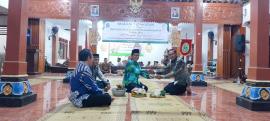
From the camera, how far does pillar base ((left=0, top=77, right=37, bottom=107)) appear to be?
17.9 ft

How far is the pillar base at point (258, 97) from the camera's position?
5.66 m

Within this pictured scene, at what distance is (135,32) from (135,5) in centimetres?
260

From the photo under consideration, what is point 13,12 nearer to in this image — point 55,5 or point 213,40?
point 55,5

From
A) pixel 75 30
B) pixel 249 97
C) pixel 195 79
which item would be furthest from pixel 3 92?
pixel 195 79

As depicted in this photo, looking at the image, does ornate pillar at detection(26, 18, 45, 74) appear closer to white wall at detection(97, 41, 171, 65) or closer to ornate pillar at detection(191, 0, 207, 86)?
white wall at detection(97, 41, 171, 65)

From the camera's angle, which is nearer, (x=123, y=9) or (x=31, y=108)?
(x=31, y=108)

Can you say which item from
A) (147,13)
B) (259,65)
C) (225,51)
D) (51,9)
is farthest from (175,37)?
(259,65)

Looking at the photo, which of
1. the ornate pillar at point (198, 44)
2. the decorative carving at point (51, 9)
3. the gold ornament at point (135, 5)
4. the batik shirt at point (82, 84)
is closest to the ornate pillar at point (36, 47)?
the decorative carving at point (51, 9)

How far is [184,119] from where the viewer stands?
4398 mm

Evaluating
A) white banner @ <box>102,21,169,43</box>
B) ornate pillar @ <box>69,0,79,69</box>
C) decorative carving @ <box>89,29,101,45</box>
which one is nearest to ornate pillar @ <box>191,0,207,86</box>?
ornate pillar @ <box>69,0,79,69</box>

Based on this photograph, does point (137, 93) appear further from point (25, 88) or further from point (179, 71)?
point (25, 88)

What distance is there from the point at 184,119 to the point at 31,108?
2332 millimetres

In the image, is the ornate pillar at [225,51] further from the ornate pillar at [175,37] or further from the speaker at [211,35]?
the speaker at [211,35]

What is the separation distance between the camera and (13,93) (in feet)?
18.2
